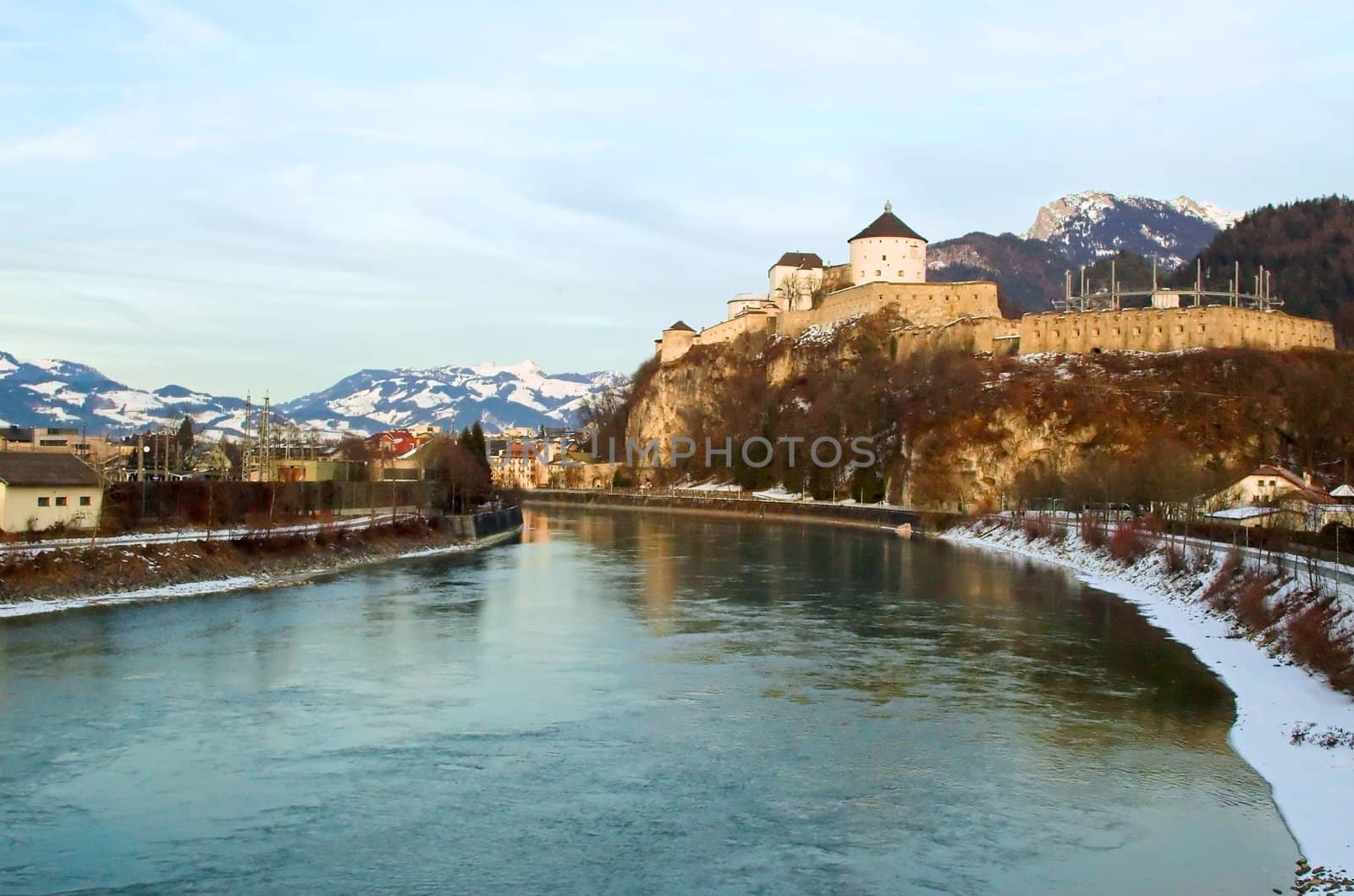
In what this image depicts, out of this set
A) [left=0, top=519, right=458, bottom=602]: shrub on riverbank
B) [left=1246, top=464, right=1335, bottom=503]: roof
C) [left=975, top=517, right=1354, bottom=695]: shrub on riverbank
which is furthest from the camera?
[left=1246, top=464, right=1335, bottom=503]: roof

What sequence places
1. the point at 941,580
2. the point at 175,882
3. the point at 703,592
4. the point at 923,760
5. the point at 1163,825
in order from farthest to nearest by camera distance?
the point at 941,580, the point at 703,592, the point at 923,760, the point at 1163,825, the point at 175,882

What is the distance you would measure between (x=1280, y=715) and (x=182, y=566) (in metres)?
20.5

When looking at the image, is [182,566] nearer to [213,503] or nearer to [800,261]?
[213,503]

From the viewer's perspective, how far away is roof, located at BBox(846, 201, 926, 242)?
237ft

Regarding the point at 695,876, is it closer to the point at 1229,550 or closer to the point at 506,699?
the point at 506,699

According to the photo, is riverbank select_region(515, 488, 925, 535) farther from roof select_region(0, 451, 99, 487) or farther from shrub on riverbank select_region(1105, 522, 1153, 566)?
roof select_region(0, 451, 99, 487)

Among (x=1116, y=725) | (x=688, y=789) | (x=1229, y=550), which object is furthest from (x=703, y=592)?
(x=688, y=789)

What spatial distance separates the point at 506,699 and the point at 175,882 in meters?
5.87

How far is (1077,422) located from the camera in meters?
49.4

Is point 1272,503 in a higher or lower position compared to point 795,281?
lower

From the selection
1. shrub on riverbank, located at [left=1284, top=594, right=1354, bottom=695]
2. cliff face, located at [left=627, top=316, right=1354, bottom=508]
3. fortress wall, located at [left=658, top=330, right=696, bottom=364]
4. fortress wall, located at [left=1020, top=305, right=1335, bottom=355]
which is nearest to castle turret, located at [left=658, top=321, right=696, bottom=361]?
fortress wall, located at [left=658, top=330, right=696, bottom=364]

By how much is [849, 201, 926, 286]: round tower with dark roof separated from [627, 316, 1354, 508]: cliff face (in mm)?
9853

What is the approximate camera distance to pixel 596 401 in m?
112

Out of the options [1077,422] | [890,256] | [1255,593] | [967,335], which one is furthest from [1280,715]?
[890,256]
